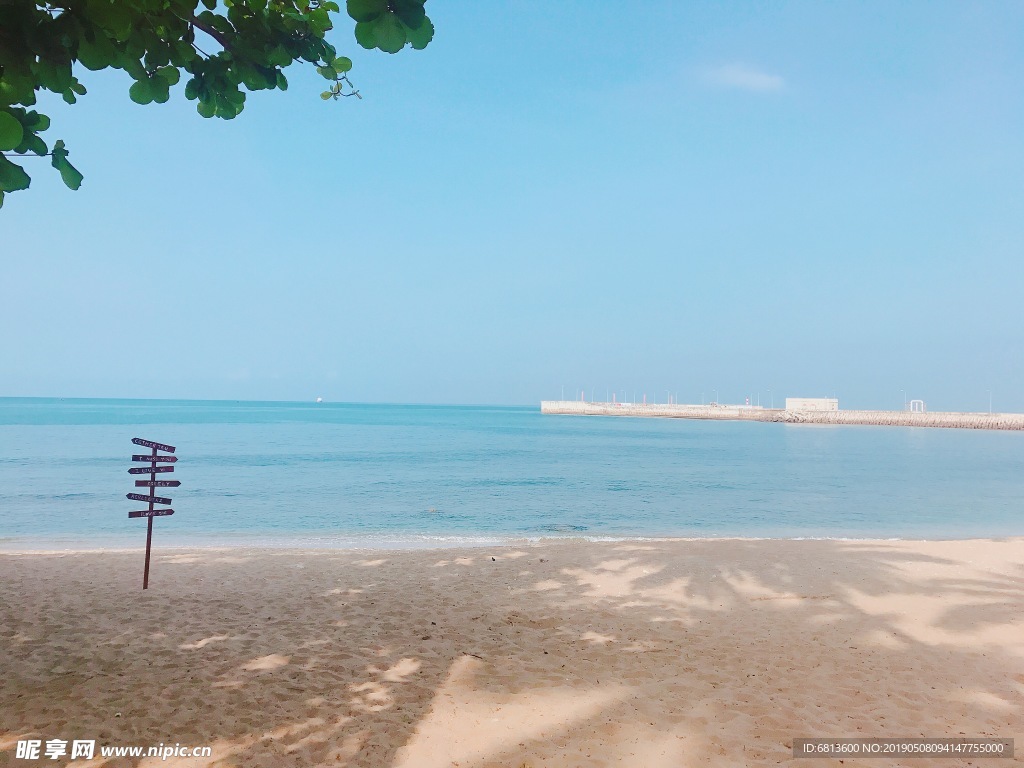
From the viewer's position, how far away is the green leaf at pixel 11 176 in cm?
216

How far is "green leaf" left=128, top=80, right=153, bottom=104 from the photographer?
2674 millimetres

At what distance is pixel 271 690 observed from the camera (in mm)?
4969

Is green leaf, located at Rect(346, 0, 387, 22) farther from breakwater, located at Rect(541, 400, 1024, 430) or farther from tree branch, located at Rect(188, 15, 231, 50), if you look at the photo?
breakwater, located at Rect(541, 400, 1024, 430)

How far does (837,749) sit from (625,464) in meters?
31.4

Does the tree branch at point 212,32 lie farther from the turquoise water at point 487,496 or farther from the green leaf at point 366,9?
the turquoise water at point 487,496

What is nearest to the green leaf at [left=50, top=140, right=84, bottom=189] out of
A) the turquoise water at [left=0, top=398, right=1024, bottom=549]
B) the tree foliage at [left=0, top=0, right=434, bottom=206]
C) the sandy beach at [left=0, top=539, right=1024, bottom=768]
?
the tree foliage at [left=0, top=0, right=434, bottom=206]

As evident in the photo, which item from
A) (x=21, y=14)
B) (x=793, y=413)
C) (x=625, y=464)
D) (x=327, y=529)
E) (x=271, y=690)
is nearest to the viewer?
(x=21, y=14)

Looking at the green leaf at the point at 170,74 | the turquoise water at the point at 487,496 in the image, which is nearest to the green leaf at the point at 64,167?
the green leaf at the point at 170,74

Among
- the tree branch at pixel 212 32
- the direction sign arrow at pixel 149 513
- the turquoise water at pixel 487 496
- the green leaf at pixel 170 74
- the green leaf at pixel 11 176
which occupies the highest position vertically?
the tree branch at pixel 212 32

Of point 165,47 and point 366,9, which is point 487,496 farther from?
point 366,9

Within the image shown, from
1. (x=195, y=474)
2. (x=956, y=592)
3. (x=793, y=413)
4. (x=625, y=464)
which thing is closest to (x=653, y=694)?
(x=956, y=592)

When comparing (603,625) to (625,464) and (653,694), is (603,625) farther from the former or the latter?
(625,464)

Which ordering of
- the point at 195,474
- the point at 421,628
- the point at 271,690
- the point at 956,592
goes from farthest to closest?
1. the point at 195,474
2. the point at 956,592
3. the point at 421,628
4. the point at 271,690

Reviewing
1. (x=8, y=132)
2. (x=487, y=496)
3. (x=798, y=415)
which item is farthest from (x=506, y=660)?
(x=798, y=415)
